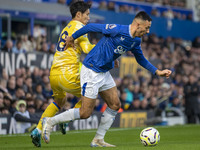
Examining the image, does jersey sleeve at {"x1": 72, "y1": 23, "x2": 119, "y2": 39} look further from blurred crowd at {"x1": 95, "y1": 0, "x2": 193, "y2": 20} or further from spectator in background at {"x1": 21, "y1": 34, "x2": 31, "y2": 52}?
blurred crowd at {"x1": 95, "y1": 0, "x2": 193, "y2": 20}

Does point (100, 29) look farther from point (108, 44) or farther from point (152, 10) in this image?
point (152, 10)

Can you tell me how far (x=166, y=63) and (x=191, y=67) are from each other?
Result: 3.50 metres

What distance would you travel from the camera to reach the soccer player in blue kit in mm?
7477

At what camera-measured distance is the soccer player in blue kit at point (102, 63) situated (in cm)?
748

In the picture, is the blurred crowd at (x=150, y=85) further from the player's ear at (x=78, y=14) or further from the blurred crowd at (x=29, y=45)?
the player's ear at (x=78, y=14)

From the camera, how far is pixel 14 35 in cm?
1870

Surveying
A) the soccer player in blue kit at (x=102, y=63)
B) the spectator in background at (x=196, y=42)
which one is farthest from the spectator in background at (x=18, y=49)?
the spectator in background at (x=196, y=42)

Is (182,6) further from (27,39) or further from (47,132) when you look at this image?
(47,132)

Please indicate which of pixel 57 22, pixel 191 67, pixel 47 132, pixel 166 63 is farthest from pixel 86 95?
pixel 191 67

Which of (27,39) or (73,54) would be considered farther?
(27,39)

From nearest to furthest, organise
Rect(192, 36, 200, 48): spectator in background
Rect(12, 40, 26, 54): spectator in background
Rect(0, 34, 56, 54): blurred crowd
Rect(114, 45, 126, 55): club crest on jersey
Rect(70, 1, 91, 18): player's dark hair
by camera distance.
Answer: Rect(114, 45, 126, 55): club crest on jersey, Rect(70, 1, 91, 18): player's dark hair, Rect(12, 40, 26, 54): spectator in background, Rect(0, 34, 56, 54): blurred crowd, Rect(192, 36, 200, 48): spectator in background

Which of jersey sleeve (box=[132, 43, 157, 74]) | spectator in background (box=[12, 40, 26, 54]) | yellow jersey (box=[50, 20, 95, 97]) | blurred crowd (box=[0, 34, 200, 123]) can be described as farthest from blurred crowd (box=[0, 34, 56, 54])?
jersey sleeve (box=[132, 43, 157, 74])

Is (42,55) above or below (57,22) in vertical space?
below

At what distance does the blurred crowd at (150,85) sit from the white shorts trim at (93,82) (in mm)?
6219
